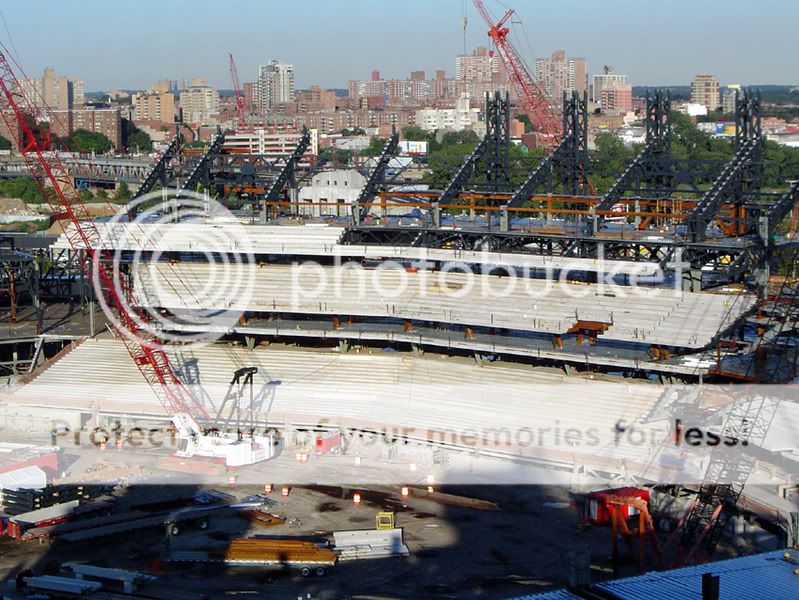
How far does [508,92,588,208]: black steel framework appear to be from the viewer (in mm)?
46709

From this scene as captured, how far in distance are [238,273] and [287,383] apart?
6.54 metres

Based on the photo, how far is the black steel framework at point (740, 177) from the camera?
40.5 meters

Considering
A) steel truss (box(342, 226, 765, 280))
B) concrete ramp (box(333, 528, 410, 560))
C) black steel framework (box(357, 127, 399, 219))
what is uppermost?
black steel framework (box(357, 127, 399, 219))

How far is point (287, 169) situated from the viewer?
169ft

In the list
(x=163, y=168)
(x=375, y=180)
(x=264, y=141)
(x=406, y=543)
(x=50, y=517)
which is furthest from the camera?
(x=264, y=141)

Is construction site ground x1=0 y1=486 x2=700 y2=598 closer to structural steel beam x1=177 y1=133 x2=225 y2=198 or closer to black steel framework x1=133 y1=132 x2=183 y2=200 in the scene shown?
structural steel beam x1=177 y1=133 x2=225 y2=198

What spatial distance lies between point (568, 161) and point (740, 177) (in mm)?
7837

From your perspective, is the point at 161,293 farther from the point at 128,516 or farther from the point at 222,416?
the point at 128,516

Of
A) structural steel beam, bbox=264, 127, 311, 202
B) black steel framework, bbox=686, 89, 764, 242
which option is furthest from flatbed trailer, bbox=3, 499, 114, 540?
structural steel beam, bbox=264, 127, 311, 202

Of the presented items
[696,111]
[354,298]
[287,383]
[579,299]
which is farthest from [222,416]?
[696,111]

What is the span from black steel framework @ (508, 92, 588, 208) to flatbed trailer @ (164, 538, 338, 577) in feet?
68.2

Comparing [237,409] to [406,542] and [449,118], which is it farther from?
[449,118]

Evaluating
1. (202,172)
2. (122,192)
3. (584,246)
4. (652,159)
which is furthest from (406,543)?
(122,192)

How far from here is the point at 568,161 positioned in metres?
48.1
